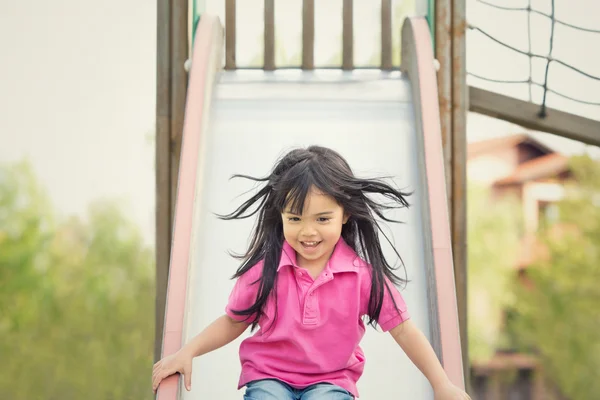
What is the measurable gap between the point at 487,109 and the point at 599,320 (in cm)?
781

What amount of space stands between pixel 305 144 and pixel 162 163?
0.51 metres

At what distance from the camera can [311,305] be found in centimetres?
135

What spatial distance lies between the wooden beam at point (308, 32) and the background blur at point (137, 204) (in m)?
2.82

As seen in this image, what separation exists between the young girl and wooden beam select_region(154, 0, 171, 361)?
3.09 feet

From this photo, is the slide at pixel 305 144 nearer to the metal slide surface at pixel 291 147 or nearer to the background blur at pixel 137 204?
the metal slide surface at pixel 291 147

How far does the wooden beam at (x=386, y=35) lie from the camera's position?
2.53 meters

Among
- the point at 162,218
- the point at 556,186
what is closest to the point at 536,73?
the point at 556,186

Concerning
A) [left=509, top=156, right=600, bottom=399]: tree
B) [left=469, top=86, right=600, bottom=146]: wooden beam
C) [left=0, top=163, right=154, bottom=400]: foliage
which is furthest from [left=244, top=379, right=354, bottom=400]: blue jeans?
[left=509, top=156, right=600, bottom=399]: tree

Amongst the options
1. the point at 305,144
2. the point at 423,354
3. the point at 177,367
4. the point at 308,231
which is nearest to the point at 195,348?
the point at 177,367

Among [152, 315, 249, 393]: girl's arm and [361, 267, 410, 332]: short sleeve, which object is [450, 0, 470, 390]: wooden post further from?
[152, 315, 249, 393]: girl's arm

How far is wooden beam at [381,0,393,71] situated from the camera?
253 cm

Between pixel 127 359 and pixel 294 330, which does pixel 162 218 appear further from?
pixel 127 359

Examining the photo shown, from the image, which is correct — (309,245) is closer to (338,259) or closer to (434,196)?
(338,259)

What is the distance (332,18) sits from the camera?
6020 mm
